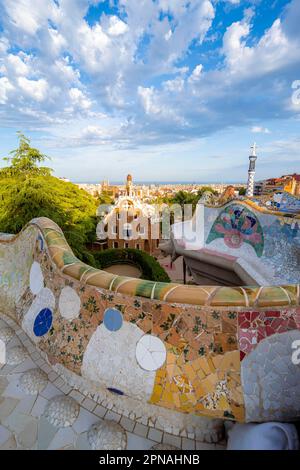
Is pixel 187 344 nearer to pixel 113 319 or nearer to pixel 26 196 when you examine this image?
pixel 113 319

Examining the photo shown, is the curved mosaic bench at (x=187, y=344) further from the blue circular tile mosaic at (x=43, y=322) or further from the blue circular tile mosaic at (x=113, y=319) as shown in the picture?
the blue circular tile mosaic at (x=43, y=322)

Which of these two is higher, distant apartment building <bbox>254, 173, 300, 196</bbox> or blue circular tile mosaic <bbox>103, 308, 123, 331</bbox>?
distant apartment building <bbox>254, 173, 300, 196</bbox>

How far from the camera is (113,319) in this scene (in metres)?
2.94

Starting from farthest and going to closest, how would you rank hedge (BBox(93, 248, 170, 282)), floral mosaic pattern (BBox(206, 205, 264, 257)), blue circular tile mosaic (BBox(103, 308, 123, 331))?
hedge (BBox(93, 248, 170, 282)) → floral mosaic pattern (BBox(206, 205, 264, 257)) → blue circular tile mosaic (BBox(103, 308, 123, 331))

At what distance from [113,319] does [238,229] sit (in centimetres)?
707

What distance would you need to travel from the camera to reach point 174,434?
280 centimetres

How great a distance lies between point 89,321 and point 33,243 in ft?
7.18

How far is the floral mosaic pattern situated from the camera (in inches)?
311

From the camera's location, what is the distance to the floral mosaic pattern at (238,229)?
311 inches

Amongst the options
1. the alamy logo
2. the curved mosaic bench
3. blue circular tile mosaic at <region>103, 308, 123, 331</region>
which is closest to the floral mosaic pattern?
the alamy logo

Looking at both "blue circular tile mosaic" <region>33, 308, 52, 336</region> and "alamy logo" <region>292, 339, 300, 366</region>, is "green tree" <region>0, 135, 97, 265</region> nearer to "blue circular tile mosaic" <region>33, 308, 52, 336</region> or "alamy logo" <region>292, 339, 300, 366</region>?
"blue circular tile mosaic" <region>33, 308, 52, 336</region>

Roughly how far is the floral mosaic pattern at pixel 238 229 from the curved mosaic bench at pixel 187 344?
18.5 feet

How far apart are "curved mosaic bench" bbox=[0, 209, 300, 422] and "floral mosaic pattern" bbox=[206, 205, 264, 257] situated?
5644 mm

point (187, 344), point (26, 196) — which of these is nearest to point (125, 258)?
point (26, 196)
